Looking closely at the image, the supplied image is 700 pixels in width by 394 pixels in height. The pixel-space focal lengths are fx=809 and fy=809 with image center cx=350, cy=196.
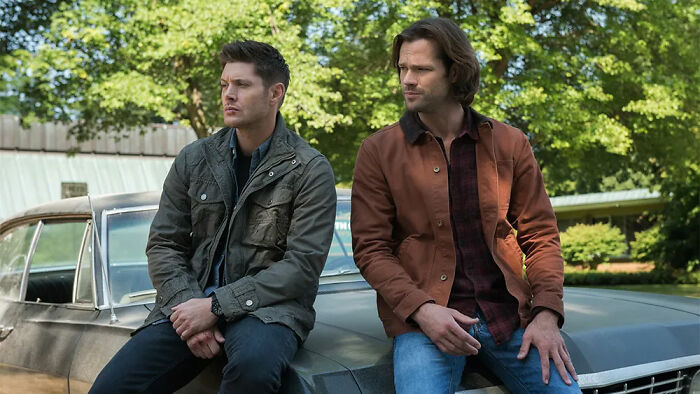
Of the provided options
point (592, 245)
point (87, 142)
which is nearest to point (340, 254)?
point (592, 245)

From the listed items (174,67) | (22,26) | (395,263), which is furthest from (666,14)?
(395,263)

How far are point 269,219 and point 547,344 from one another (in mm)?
1018

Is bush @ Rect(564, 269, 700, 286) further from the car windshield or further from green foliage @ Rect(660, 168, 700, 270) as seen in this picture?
the car windshield

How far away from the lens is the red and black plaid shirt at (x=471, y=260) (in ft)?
8.49

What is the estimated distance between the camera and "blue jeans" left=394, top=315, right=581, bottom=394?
2365 millimetres

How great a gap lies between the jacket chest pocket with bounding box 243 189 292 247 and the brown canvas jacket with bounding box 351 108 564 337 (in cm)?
25

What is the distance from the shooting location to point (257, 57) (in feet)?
9.78

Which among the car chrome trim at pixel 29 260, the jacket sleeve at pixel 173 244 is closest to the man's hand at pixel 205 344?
the jacket sleeve at pixel 173 244

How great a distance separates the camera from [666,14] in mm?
16859

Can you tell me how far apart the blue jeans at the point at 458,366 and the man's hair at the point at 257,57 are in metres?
1.11

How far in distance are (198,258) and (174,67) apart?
14.9 metres

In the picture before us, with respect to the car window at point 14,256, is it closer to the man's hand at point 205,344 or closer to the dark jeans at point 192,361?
the dark jeans at point 192,361

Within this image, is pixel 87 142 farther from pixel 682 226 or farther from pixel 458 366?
pixel 458 366

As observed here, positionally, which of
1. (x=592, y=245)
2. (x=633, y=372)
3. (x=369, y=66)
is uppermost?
(x=369, y=66)
